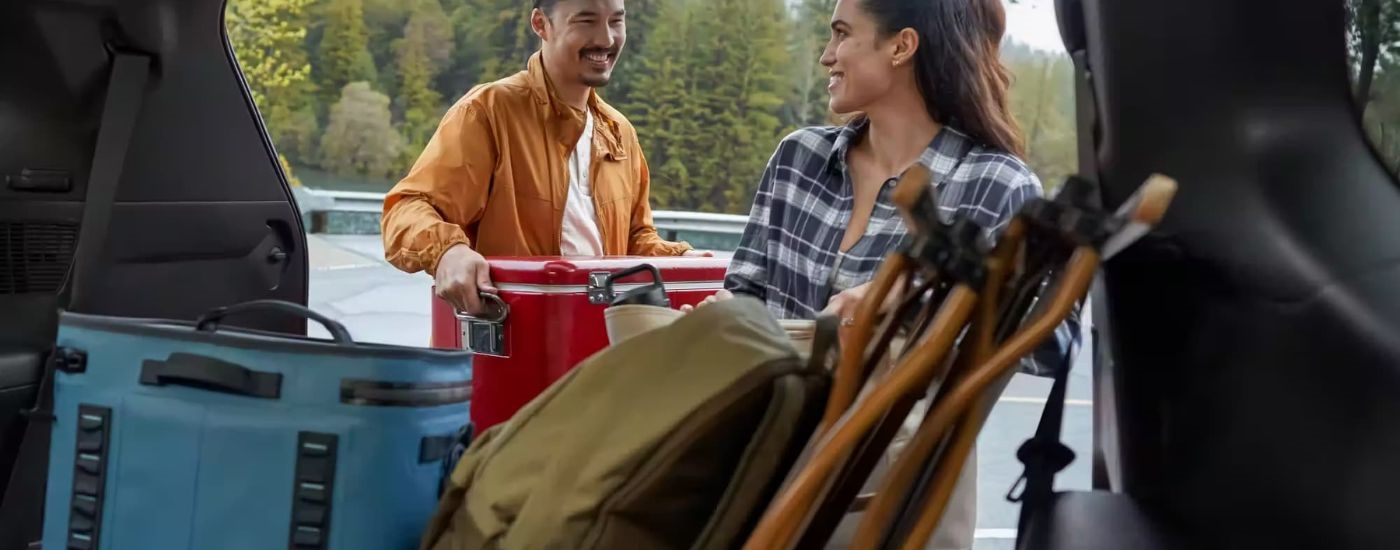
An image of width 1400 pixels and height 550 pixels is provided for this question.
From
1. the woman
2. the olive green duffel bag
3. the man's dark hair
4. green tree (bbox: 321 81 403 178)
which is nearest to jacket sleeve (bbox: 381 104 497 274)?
the man's dark hair

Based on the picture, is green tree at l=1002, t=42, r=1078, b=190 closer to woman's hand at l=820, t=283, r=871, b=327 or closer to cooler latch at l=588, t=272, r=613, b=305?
woman's hand at l=820, t=283, r=871, b=327

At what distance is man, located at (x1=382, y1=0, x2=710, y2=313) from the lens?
7.72ft

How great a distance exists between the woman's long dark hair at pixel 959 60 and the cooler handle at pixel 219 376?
3.20 feet

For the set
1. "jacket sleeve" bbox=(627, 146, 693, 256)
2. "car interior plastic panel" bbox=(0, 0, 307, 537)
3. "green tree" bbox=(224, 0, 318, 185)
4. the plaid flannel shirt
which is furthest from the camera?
"green tree" bbox=(224, 0, 318, 185)

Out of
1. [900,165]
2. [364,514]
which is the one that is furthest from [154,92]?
[900,165]

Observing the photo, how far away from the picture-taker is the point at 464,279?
214 centimetres

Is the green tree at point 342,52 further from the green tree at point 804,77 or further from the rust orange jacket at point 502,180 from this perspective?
the rust orange jacket at point 502,180

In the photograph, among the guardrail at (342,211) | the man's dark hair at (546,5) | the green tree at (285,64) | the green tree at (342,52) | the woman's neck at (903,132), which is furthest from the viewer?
the guardrail at (342,211)

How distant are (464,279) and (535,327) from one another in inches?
6.1

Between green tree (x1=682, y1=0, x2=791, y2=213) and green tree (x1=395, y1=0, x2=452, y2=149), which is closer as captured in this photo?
green tree (x1=682, y1=0, x2=791, y2=213)

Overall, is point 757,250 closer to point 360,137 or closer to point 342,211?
point 360,137

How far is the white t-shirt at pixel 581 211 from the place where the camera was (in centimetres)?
252

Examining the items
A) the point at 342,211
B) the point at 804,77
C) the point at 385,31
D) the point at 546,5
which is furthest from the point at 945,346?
the point at 342,211

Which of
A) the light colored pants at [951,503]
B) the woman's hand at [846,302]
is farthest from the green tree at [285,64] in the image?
the light colored pants at [951,503]
